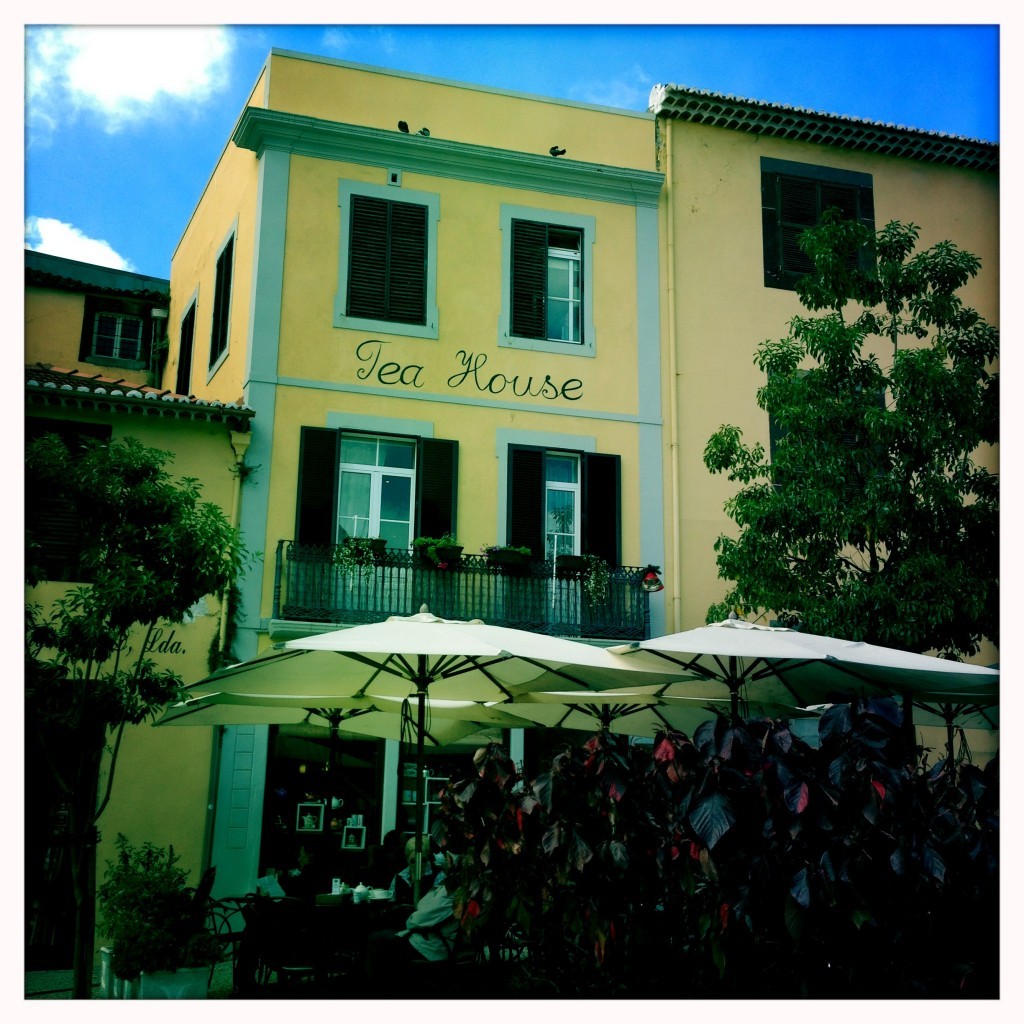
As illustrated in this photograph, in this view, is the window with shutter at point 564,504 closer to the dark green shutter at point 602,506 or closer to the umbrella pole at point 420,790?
the dark green shutter at point 602,506

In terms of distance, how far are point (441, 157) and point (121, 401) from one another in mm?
4271

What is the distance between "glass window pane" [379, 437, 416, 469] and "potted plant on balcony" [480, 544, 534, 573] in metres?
1.24

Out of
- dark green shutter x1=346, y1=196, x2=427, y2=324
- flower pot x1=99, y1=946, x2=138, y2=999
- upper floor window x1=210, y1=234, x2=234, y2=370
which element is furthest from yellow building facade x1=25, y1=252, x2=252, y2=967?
flower pot x1=99, y1=946, x2=138, y2=999

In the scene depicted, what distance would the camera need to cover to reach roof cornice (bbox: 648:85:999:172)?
507 inches

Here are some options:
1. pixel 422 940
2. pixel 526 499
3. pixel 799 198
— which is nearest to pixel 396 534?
pixel 526 499

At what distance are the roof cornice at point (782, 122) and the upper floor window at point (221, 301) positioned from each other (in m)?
5.01

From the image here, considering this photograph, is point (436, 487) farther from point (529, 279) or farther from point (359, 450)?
point (529, 279)

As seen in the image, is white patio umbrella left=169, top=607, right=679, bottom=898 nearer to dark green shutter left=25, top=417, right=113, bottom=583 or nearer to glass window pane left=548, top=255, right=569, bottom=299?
dark green shutter left=25, top=417, right=113, bottom=583

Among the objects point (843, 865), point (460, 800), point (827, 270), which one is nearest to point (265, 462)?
point (827, 270)

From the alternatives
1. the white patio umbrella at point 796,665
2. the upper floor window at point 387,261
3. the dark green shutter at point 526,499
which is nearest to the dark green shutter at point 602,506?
the dark green shutter at point 526,499

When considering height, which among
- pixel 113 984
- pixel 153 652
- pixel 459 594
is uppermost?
pixel 459 594

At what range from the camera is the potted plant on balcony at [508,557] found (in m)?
11.7

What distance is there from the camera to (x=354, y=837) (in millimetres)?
11172
